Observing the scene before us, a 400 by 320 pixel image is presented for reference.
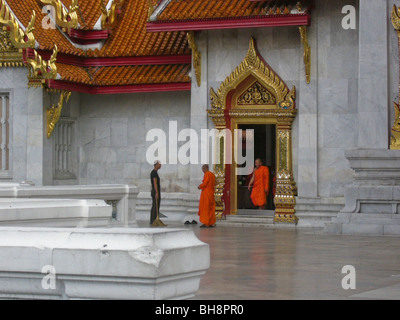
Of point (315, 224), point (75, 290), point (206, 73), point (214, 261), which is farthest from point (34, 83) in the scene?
point (75, 290)

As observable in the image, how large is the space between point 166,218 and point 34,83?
4.99 m

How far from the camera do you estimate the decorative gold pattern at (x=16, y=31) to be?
80.5ft

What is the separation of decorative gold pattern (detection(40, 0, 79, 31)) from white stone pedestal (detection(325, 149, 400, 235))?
9570 mm

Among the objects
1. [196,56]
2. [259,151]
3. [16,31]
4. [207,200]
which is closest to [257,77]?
[196,56]

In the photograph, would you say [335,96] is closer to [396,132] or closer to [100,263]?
[396,132]

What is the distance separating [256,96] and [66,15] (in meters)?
6.12

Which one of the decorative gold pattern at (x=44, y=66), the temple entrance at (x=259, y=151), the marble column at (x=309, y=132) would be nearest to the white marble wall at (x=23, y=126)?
the decorative gold pattern at (x=44, y=66)

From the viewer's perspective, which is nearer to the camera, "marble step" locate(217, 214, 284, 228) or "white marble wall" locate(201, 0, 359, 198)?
"white marble wall" locate(201, 0, 359, 198)

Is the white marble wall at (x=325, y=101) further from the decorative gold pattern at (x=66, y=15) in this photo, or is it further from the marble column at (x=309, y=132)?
the decorative gold pattern at (x=66, y=15)

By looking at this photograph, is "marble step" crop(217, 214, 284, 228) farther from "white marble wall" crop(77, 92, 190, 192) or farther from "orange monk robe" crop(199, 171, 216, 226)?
"white marble wall" crop(77, 92, 190, 192)

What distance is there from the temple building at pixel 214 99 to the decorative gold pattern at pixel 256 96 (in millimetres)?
29

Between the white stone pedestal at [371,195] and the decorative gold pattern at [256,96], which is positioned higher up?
the decorative gold pattern at [256,96]

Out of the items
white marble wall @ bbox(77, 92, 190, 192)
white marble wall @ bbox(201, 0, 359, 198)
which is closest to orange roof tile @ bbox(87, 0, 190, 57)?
white marble wall @ bbox(77, 92, 190, 192)

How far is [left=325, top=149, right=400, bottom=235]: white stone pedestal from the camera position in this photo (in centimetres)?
2039
